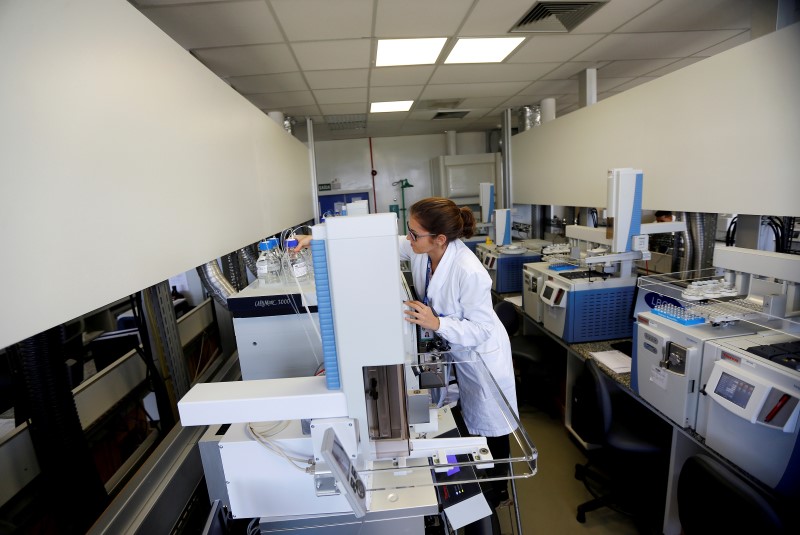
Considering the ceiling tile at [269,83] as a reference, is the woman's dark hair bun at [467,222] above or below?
below

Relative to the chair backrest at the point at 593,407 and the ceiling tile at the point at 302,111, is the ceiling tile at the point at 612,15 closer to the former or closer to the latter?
the chair backrest at the point at 593,407

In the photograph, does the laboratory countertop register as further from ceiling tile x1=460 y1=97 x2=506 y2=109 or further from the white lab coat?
ceiling tile x1=460 y1=97 x2=506 y2=109

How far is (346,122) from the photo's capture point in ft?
14.0

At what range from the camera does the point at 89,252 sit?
74 cm

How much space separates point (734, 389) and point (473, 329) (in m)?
0.81

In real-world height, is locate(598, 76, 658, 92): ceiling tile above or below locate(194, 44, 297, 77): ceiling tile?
above

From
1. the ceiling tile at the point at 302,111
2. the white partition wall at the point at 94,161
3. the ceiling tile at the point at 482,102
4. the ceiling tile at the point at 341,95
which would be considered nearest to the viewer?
the white partition wall at the point at 94,161

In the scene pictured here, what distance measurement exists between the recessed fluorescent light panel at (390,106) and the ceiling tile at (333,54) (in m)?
1.08

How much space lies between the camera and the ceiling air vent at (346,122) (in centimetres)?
397

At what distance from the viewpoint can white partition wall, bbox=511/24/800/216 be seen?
1522mm

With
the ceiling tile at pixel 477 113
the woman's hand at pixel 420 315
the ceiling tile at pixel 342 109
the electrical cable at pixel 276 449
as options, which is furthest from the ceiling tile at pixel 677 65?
the electrical cable at pixel 276 449

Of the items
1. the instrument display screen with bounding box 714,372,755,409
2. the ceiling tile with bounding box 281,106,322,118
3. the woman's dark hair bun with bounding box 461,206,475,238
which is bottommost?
the instrument display screen with bounding box 714,372,755,409

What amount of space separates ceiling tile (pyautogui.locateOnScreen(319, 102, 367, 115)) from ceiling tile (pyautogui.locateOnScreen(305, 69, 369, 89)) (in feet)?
2.04

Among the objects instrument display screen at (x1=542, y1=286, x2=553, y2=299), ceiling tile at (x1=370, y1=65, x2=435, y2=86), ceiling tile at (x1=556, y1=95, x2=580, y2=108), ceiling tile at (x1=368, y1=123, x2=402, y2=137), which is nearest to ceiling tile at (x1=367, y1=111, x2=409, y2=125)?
ceiling tile at (x1=368, y1=123, x2=402, y2=137)
